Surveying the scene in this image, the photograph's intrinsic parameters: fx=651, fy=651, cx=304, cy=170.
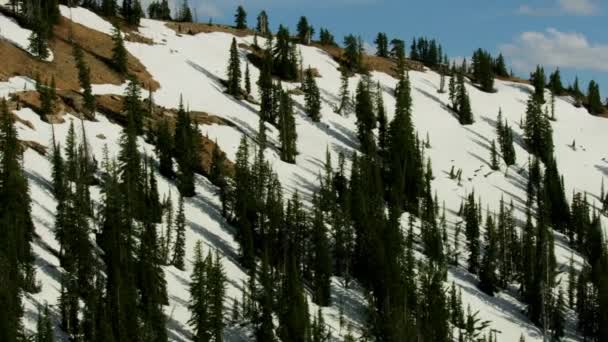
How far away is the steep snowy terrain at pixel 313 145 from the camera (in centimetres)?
7088

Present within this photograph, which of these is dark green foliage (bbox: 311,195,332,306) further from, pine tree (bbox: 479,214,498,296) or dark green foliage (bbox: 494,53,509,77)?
dark green foliage (bbox: 494,53,509,77)

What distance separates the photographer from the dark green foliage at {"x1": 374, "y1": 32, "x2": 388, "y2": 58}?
18588cm

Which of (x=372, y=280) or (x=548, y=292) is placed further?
(x=548, y=292)

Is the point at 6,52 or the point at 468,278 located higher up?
the point at 6,52

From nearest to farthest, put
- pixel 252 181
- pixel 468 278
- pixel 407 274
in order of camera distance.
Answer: pixel 407 274 → pixel 252 181 → pixel 468 278

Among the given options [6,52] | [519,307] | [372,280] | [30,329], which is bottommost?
[519,307]

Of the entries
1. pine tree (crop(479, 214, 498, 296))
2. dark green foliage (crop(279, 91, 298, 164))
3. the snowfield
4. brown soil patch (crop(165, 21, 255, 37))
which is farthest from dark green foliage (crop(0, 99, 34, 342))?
brown soil patch (crop(165, 21, 255, 37))

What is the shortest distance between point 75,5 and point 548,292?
10775 cm

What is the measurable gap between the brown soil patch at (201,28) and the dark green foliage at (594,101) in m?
89.1

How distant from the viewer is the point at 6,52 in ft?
319

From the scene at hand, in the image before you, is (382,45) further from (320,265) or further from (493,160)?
(320,265)

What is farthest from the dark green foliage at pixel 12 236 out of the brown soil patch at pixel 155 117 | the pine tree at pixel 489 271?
the pine tree at pixel 489 271

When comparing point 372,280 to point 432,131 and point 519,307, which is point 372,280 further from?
point 432,131

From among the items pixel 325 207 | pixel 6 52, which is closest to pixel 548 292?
pixel 325 207
